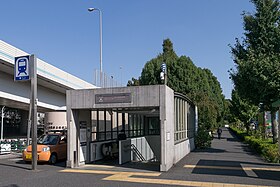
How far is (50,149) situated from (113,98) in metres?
4.62

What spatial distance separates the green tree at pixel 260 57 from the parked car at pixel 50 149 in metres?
11.7

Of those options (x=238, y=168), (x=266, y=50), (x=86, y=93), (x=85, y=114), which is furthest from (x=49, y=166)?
(x=266, y=50)

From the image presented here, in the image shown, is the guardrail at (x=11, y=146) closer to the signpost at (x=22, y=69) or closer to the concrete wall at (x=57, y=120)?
the concrete wall at (x=57, y=120)

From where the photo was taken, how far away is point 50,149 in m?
16.4

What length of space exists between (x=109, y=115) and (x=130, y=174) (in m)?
6.51

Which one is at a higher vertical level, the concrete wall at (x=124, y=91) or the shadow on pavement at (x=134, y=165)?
the concrete wall at (x=124, y=91)

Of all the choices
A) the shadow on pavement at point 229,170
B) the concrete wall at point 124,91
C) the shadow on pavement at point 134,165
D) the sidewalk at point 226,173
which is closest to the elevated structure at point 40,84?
the concrete wall at point 124,91

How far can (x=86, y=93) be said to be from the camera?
48.6 feet

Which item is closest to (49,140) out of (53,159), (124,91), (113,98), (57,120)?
(53,159)

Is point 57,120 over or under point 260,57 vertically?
under

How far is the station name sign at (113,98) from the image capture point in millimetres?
14180

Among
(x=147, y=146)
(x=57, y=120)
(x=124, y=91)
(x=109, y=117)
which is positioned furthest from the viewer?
(x=57, y=120)

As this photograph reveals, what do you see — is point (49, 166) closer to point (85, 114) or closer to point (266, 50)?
point (85, 114)

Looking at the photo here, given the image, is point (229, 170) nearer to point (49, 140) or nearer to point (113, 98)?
point (113, 98)
